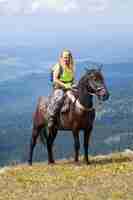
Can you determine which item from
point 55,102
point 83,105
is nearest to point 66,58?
point 55,102

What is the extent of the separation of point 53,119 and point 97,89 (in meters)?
2.76

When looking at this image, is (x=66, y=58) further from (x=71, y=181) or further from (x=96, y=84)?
(x=71, y=181)

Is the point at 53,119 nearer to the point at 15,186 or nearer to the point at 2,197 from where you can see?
the point at 15,186

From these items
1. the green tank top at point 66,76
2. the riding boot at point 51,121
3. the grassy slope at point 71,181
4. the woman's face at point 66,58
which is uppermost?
the woman's face at point 66,58

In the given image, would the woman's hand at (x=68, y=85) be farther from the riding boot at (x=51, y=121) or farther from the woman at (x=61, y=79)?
the riding boot at (x=51, y=121)

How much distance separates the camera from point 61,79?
71.4 feet

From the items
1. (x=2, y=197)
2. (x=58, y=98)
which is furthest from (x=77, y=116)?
(x=2, y=197)

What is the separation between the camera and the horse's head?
20.0 m

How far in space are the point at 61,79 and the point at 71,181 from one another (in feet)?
15.6

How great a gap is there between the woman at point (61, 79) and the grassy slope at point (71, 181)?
2293 mm

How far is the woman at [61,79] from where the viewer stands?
21.5m

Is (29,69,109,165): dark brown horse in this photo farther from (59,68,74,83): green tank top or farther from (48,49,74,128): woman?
(59,68,74,83): green tank top

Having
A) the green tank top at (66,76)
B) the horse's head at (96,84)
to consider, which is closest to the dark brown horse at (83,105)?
the horse's head at (96,84)

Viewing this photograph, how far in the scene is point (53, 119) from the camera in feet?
73.0
